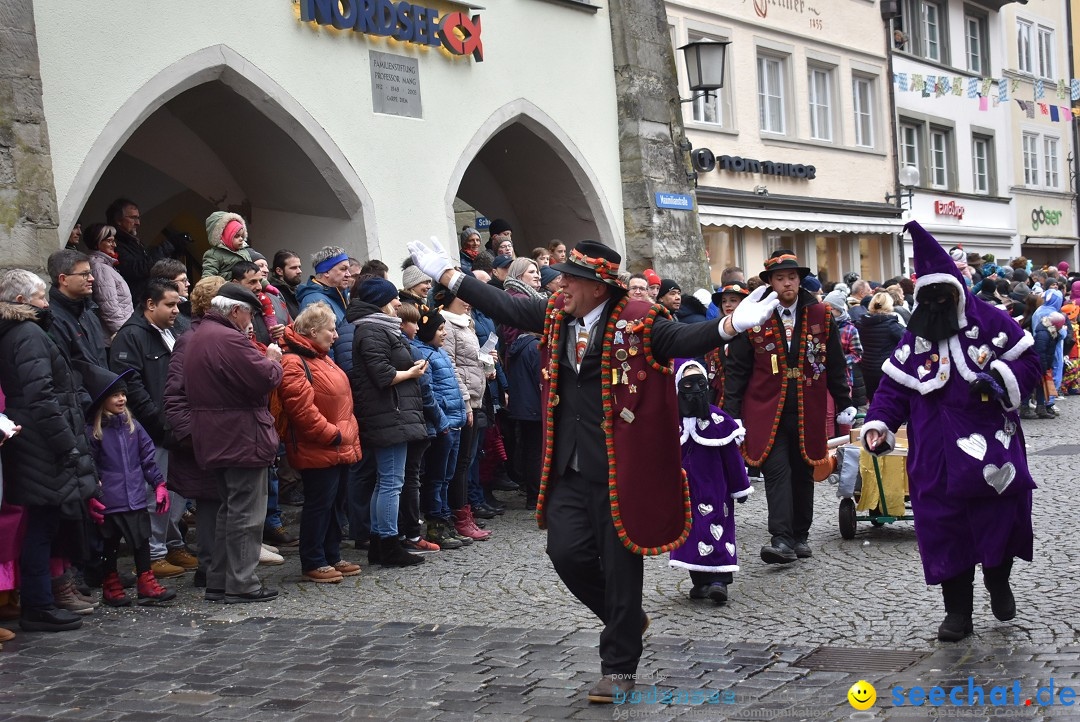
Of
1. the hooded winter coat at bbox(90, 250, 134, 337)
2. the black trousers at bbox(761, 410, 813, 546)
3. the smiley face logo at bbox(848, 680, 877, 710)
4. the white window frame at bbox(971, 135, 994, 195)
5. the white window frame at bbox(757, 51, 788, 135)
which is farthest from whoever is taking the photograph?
the white window frame at bbox(971, 135, 994, 195)

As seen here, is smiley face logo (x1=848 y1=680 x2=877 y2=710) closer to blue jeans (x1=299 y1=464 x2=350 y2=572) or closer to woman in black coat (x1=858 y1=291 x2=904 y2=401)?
blue jeans (x1=299 y1=464 x2=350 y2=572)

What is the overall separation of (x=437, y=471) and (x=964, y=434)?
13.9 feet

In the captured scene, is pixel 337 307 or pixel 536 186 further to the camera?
pixel 536 186

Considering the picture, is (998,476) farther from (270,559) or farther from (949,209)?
(949,209)

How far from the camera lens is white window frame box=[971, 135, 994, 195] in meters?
31.2

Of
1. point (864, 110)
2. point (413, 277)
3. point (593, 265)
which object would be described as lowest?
point (593, 265)

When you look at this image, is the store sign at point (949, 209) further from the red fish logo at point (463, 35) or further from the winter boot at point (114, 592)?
the winter boot at point (114, 592)

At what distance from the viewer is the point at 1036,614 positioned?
256 inches

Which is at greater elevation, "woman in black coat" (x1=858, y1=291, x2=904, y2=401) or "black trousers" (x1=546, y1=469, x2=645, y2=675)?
"woman in black coat" (x1=858, y1=291, x2=904, y2=401)

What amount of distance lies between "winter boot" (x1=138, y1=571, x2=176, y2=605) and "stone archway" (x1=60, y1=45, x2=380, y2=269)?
182 inches

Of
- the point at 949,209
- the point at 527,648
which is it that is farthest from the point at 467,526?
the point at 949,209

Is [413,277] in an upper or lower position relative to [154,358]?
upper

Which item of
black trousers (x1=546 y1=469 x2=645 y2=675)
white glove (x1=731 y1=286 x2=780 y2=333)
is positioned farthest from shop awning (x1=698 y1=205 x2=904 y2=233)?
Answer: white glove (x1=731 y1=286 x2=780 y2=333)

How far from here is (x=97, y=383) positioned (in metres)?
7.78
